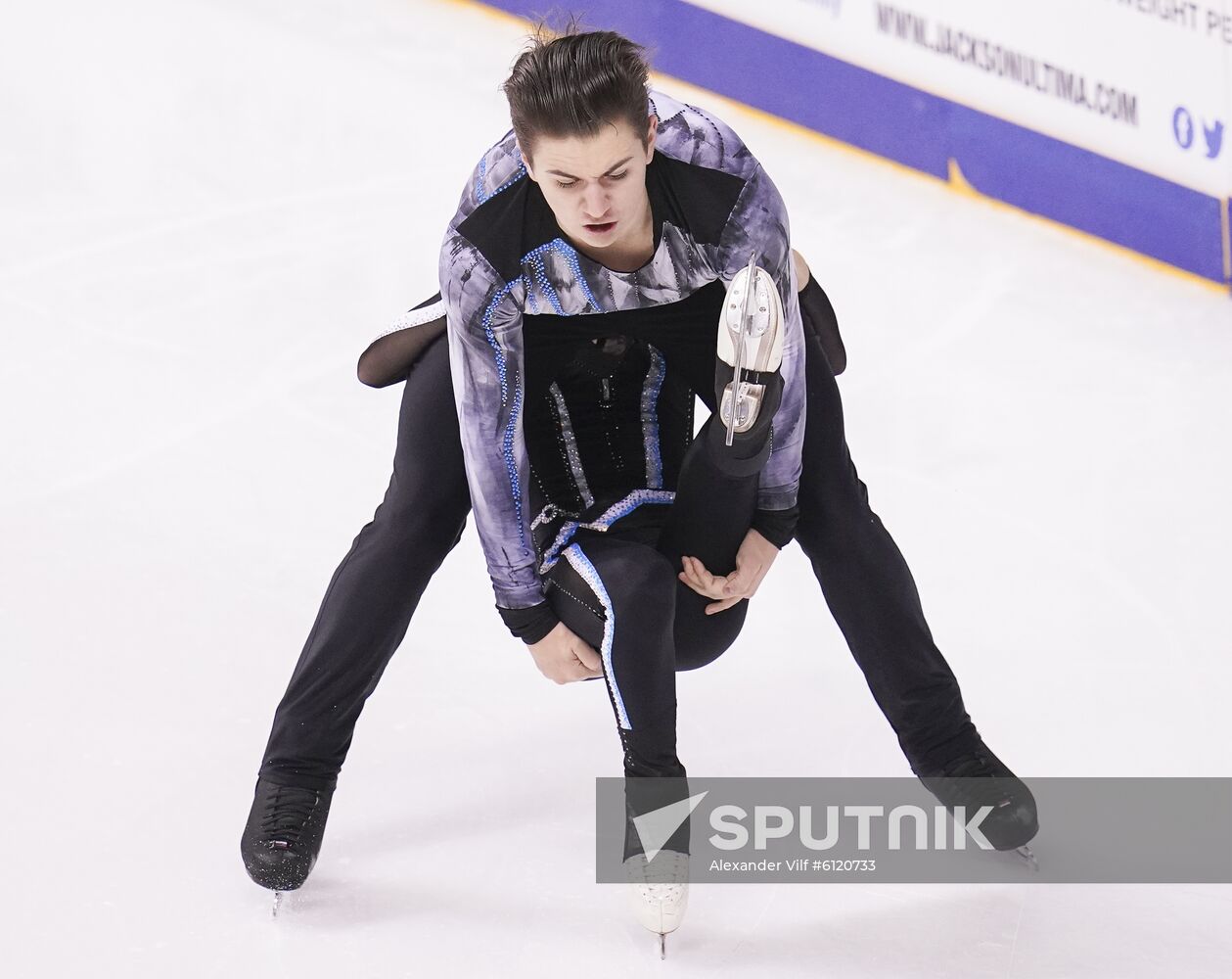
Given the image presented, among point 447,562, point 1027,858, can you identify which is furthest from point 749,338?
point 447,562

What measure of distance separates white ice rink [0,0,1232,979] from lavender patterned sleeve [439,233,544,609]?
0.53 meters

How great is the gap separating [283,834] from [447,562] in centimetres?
103

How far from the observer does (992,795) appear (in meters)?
2.54

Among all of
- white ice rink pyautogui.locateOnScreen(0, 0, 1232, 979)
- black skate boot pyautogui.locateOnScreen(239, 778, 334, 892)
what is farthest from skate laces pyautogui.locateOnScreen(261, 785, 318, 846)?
white ice rink pyautogui.locateOnScreen(0, 0, 1232, 979)

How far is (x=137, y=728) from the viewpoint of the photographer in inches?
111

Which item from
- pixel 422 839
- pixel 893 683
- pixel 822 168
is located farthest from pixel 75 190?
pixel 893 683

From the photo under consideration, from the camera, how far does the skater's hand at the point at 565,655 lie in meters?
2.38

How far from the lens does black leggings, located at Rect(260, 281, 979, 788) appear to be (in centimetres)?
248

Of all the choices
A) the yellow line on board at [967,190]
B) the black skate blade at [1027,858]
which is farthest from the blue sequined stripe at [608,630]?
the yellow line on board at [967,190]

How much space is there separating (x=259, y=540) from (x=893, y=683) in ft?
4.69

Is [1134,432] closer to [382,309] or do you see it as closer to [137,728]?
[382,309]

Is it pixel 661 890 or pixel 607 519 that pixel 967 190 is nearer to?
pixel 607 519

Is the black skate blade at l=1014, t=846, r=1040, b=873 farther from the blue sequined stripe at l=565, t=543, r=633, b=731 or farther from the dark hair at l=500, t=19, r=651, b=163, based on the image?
the dark hair at l=500, t=19, r=651, b=163

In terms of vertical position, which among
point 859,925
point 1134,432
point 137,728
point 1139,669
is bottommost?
point 859,925
